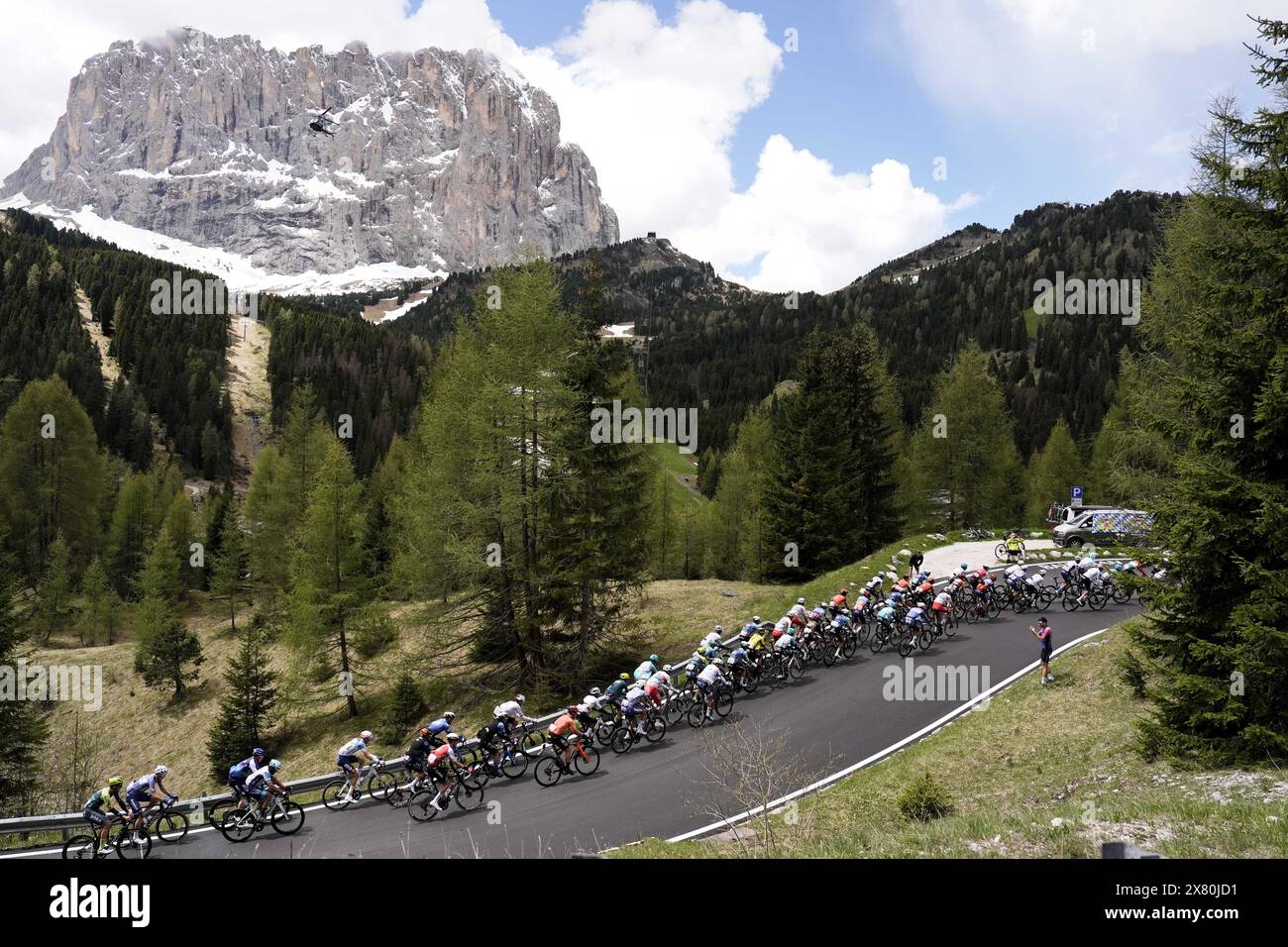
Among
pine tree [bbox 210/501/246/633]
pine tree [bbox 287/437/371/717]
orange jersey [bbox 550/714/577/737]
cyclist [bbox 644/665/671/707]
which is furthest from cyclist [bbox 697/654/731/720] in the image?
pine tree [bbox 210/501/246/633]

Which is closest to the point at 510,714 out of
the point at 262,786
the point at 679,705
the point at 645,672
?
the point at 645,672

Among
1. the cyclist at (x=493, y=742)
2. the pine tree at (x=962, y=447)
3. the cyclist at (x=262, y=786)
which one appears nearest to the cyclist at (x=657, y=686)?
the cyclist at (x=493, y=742)

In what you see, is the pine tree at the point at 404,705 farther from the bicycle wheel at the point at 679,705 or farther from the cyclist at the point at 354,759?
the bicycle wheel at the point at 679,705

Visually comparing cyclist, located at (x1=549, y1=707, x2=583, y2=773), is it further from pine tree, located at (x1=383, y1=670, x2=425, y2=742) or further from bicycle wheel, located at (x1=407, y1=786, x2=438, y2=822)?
pine tree, located at (x1=383, y1=670, x2=425, y2=742)

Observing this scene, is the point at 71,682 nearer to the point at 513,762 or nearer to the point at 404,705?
the point at 404,705

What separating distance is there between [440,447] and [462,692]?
10223 millimetres

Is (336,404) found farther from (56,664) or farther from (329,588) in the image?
(329,588)

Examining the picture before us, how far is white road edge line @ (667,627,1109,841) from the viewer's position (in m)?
13.8

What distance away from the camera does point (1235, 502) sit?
38.5 feet

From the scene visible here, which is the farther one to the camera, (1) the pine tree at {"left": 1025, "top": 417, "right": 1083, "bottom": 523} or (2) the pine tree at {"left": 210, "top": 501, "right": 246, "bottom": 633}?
(1) the pine tree at {"left": 1025, "top": 417, "right": 1083, "bottom": 523}

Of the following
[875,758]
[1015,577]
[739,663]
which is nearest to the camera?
[875,758]
